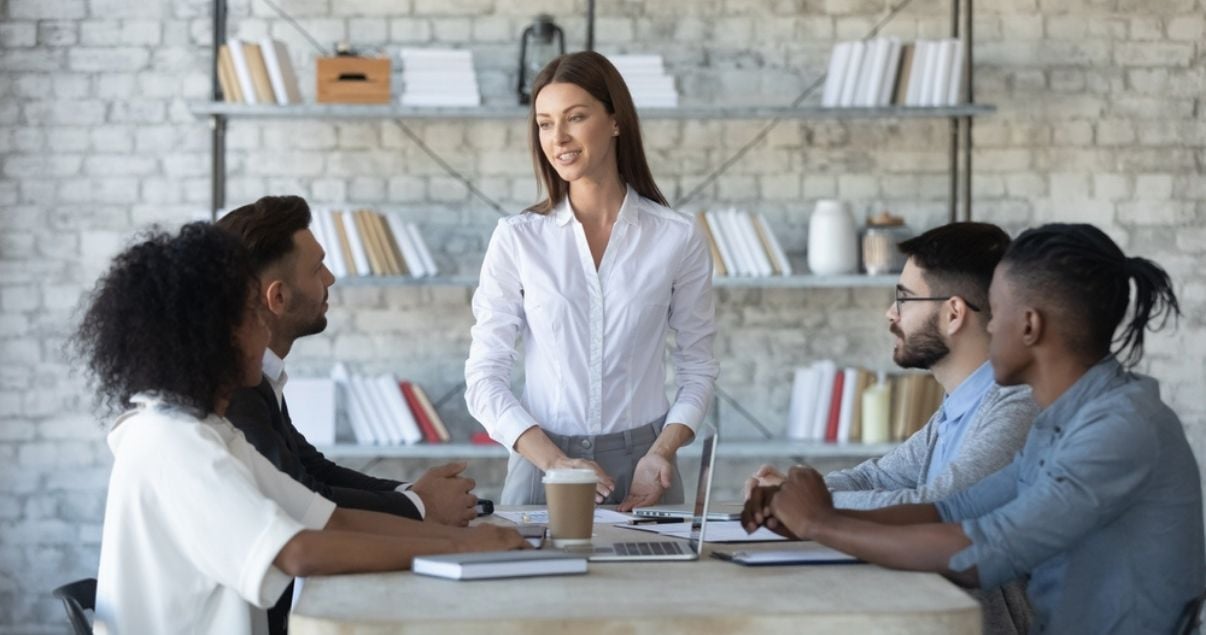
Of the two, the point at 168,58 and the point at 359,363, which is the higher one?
the point at 168,58

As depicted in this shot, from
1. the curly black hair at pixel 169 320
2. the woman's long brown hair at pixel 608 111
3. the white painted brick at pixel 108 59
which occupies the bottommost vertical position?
the curly black hair at pixel 169 320

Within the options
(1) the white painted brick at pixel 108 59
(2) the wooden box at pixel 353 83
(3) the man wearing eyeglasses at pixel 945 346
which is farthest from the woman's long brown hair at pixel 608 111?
(1) the white painted brick at pixel 108 59

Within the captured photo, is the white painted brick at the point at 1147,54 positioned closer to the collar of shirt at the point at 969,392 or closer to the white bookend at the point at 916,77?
the white bookend at the point at 916,77

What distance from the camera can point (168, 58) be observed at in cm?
529

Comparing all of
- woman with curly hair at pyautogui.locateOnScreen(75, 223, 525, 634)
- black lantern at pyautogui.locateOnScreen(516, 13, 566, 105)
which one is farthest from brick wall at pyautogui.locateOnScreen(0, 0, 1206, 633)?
woman with curly hair at pyautogui.locateOnScreen(75, 223, 525, 634)

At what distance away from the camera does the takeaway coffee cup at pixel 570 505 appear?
Answer: 2.22 metres

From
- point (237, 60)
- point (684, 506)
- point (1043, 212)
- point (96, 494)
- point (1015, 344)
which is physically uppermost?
point (237, 60)

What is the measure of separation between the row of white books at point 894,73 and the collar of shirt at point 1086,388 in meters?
3.03

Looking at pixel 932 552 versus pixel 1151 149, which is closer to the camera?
pixel 932 552

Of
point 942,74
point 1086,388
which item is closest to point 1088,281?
point 1086,388

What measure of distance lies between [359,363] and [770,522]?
3.28m

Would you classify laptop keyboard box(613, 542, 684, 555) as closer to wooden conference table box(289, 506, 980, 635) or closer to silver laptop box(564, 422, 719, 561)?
silver laptop box(564, 422, 719, 561)

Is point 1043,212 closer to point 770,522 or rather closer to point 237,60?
point 237,60

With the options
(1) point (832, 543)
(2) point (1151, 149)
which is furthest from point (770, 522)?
(2) point (1151, 149)
